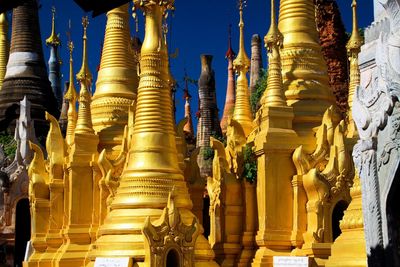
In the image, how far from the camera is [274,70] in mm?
18812

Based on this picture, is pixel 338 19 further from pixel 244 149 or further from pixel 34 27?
pixel 34 27

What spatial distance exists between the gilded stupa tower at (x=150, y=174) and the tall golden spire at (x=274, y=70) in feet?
7.80

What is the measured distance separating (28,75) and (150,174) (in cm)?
1756

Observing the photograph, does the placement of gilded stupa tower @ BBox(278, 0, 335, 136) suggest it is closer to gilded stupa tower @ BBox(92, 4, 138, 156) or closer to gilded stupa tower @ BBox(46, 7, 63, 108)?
gilded stupa tower @ BBox(92, 4, 138, 156)

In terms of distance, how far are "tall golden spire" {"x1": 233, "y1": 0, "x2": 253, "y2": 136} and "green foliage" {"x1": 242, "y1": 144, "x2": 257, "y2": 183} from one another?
201 cm

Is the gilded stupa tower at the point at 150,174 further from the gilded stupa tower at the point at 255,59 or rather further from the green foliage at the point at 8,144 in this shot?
the gilded stupa tower at the point at 255,59

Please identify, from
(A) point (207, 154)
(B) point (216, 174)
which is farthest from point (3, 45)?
(B) point (216, 174)

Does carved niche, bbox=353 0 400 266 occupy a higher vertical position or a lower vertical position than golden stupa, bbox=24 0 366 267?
lower

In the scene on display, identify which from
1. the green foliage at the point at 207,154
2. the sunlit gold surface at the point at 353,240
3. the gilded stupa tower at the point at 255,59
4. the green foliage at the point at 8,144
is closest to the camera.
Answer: the sunlit gold surface at the point at 353,240

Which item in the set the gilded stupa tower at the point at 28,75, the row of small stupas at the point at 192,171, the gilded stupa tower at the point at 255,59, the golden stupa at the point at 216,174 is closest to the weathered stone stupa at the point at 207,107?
the gilded stupa tower at the point at 255,59

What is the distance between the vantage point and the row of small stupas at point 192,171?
1717 centimetres

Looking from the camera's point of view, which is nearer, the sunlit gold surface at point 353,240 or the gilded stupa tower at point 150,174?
the sunlit gold surface at point 353,240

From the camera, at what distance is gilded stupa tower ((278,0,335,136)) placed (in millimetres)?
19188

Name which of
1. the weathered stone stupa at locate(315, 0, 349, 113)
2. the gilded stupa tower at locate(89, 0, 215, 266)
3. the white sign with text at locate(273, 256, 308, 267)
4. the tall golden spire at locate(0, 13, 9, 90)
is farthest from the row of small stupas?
the tall golden spire at locate(0, 13, 9, 90)
